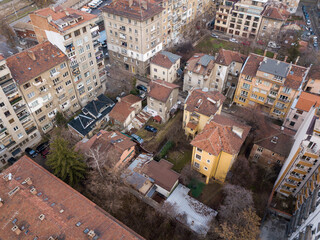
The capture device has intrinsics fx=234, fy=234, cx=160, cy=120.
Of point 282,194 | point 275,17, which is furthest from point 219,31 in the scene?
point 282,194

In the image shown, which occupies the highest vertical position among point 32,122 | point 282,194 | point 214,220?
point 32,122

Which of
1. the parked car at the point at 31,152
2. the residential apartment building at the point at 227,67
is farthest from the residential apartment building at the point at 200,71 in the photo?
the parked car at the point at 31,152

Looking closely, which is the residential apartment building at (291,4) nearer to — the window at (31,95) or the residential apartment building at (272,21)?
the residential apartment building at (272,21)

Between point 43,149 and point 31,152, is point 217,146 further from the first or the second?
point 31,152

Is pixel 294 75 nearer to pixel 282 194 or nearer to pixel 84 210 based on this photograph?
pixel 282 194

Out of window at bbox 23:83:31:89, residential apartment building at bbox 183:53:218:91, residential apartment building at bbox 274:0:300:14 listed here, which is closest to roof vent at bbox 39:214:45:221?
window at bbox 23:83:31:89

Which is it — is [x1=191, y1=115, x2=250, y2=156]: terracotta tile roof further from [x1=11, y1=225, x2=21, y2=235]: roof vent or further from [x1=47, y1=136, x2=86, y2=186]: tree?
[x1=11, y1=225, x2=21, y2=235]: roof vent
